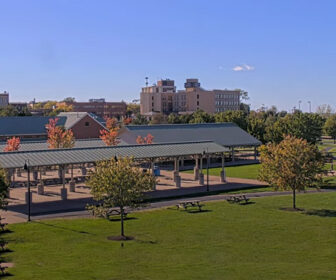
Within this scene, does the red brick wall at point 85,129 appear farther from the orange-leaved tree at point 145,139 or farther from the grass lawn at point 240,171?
the grass lawn at point 240,171

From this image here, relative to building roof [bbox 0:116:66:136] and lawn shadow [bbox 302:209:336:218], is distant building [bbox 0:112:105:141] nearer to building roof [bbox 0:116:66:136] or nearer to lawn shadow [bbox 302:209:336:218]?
building roof [bbox 0:116:66:136]

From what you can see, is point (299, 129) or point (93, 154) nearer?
point (93, 154)

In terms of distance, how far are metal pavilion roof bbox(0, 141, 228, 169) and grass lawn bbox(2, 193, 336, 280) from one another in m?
11.5

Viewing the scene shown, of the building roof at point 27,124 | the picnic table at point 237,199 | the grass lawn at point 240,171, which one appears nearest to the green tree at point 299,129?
the grass lawn at point 240,171

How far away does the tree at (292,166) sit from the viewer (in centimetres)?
4238

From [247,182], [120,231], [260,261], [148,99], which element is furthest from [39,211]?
[148,99]

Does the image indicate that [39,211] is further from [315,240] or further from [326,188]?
[326,188]

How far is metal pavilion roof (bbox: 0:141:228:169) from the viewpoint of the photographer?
4720 centimetres

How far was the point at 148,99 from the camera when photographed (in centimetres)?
19900

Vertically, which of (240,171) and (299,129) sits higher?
(299,129)

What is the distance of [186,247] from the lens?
29.1 metres

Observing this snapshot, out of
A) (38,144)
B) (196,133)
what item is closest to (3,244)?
(38,144)

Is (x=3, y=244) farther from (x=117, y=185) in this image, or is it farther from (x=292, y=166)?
(x=292, y=166)

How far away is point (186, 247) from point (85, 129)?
242 ft
